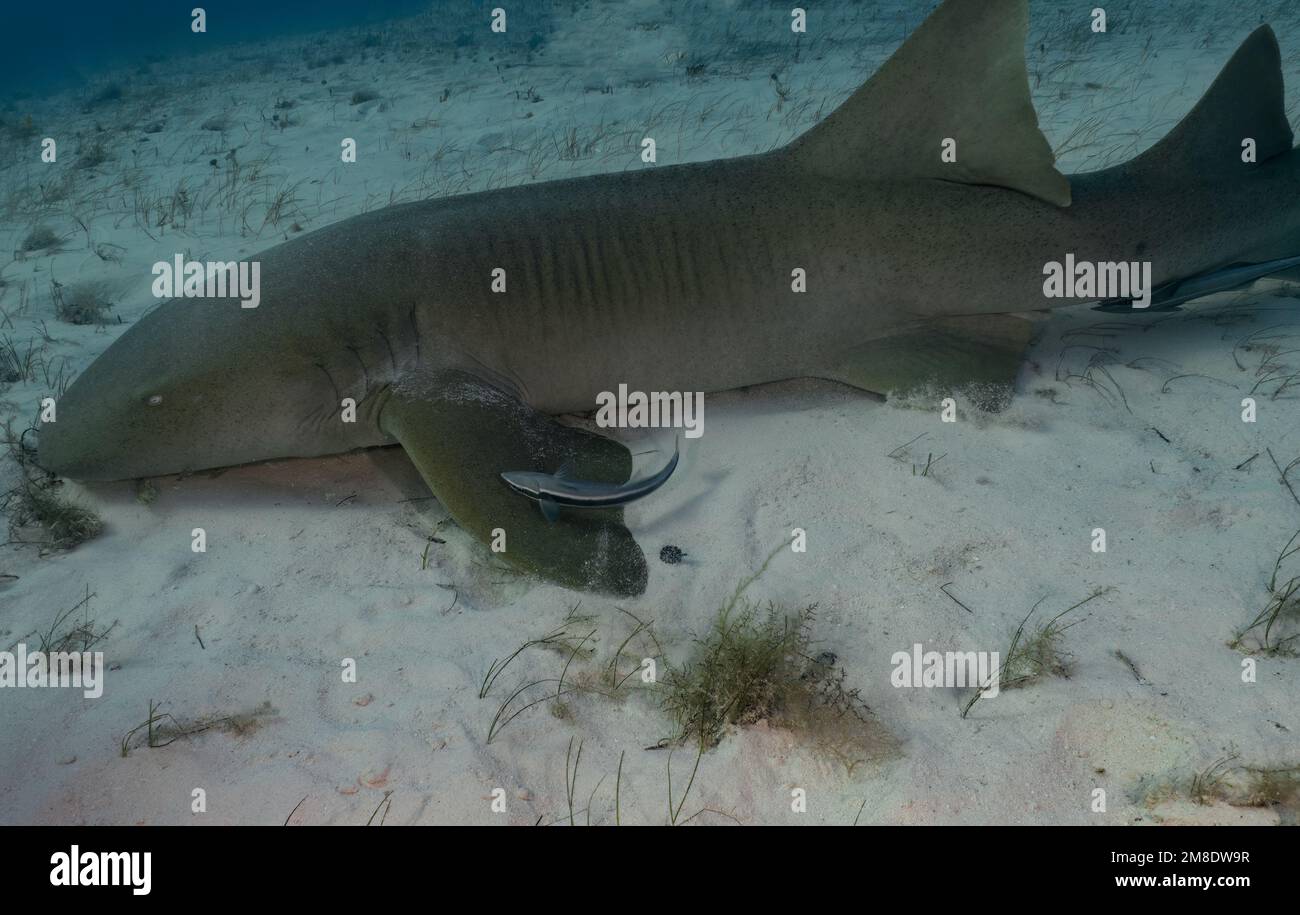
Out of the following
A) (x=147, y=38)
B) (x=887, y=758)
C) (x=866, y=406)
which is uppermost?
(x=147, y=38)

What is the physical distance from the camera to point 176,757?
9.23 ft

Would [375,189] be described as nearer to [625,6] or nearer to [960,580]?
[960,580]

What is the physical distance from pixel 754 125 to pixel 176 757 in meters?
9.93

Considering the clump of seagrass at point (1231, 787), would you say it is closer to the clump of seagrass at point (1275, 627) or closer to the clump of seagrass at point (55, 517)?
the clump of seagrass at point (1275, 627)

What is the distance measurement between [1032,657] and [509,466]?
237 cm

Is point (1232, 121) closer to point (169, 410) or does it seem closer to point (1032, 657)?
point (1032, 657)

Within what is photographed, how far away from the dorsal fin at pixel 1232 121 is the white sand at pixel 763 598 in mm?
1089

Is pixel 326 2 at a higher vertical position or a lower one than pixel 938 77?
higher

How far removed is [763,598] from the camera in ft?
11.3

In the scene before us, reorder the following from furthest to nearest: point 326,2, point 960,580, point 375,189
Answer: point 326,2
point 375,189
point 960,580

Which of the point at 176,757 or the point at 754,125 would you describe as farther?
the point at 754,125
